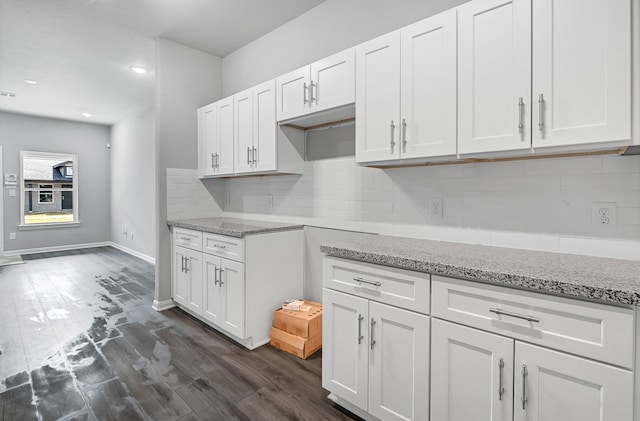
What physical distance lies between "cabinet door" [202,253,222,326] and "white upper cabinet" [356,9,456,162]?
5.30 feet

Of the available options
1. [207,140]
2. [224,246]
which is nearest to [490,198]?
[224,246]

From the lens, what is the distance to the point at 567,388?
1125 mm

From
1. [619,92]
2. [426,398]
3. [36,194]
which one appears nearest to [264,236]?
[426,398]

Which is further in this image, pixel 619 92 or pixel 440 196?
pixel 440 196

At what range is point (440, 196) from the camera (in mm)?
2074

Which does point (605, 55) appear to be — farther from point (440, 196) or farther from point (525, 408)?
point (525, 408)

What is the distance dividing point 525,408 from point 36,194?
28.1ft

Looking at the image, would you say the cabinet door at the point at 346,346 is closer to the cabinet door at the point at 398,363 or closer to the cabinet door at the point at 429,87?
the cabinet door at the point at 398,363

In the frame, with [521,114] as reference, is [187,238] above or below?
below

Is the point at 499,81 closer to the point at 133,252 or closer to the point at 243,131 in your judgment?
the point at 243,131

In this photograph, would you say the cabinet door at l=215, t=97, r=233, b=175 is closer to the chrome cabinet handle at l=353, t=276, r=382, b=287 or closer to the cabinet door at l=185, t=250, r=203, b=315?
the cabinet door at l=185, t=250, r=203, b=315

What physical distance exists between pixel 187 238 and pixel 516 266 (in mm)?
2811

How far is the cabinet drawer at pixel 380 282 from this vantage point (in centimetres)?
148

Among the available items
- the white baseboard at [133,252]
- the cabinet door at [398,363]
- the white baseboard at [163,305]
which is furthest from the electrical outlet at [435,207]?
the white baseboard at [133,252]
